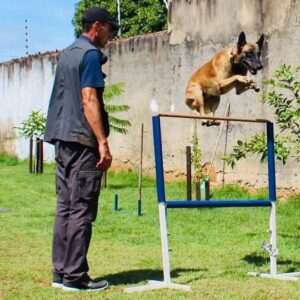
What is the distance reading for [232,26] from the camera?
38.2 ft

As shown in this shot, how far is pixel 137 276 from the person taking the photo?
5590 mm

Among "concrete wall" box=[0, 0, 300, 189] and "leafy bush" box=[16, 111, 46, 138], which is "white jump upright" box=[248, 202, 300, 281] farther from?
"leafy bush" box=[16, 111, 46, 138]

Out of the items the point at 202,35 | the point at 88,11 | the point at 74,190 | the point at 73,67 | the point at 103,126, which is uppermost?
the point at 202,35

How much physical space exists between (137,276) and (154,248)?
1391 mm

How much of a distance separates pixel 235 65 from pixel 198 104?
2.09 feet

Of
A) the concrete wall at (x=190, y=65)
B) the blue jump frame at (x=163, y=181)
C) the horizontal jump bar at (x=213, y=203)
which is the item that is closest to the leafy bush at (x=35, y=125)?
the concrete wall at (x=190, y=65)

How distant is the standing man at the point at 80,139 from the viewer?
4883 millimetres

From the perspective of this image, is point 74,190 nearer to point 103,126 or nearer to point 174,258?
point 103,126

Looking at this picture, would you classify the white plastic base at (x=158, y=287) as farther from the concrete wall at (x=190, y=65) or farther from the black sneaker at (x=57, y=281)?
the concrete wall at (x=190, y=65)

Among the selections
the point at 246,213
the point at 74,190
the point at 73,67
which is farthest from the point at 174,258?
the point at 246,213

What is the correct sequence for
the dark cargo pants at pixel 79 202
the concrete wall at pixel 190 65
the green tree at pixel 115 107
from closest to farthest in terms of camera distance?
1. the dark cargo pants at pixel 79 202
2. the concrete wall at pixel 190 65
3. the green tree at pixel 115 107

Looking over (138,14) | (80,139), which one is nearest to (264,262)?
(80,139)

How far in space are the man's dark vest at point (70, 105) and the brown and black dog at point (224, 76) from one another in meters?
0.92

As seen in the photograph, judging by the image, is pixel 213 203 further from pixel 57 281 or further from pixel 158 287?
pixel 57 281
